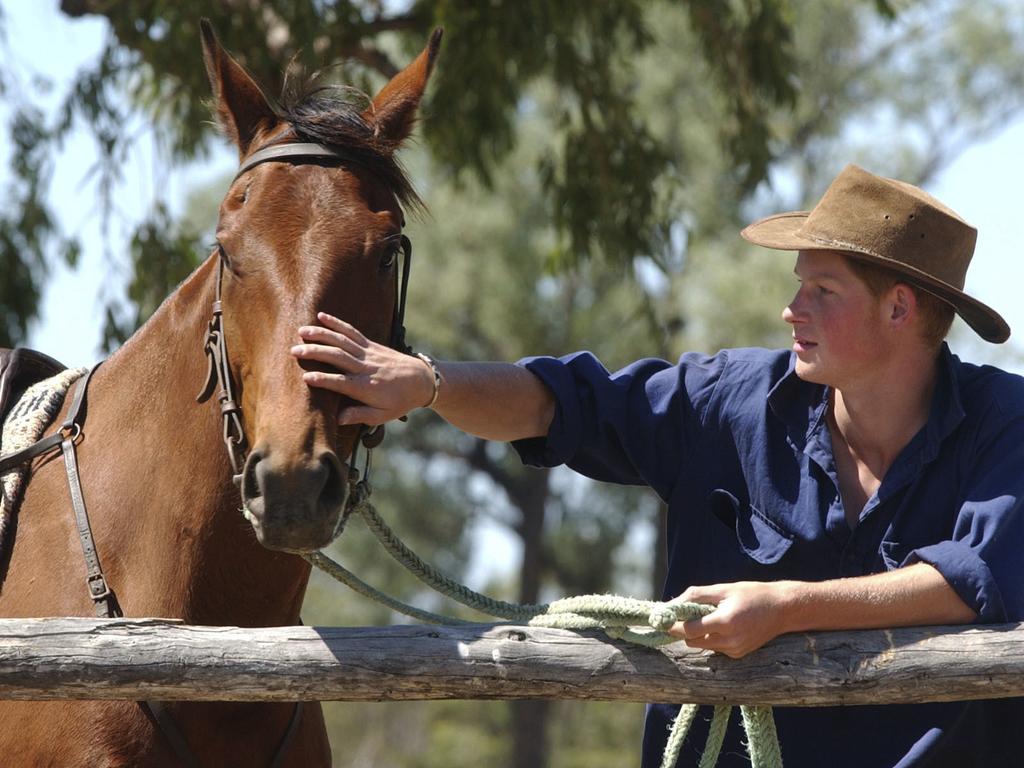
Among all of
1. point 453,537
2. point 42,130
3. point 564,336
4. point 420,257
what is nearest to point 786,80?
point 42,130

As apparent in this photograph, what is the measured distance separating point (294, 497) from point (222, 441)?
1.70 ft

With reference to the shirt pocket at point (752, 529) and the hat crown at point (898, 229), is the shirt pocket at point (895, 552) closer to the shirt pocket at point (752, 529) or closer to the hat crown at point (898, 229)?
the shirt pocket at point (752, 529)

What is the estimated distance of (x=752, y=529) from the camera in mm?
3033

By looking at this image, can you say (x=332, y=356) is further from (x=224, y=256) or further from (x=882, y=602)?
(x=882, y=602)

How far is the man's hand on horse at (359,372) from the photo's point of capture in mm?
2480

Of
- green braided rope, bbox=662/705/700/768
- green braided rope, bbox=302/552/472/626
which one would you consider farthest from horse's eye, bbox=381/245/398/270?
green braided rope, bbox=662/705/700/768

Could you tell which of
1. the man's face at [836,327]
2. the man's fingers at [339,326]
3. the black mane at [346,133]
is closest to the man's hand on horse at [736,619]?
the man's face at [836,327]

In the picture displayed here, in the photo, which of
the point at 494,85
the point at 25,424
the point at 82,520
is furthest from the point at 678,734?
the point at 494,85

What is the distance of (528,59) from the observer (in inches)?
301

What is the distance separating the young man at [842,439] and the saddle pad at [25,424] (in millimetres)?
972

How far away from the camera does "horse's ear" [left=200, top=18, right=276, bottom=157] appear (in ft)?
9.73

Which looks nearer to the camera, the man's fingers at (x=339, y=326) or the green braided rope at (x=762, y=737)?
the man's fingers at (x=339, y=326)

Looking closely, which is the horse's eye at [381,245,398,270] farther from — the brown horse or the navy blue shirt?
the navy blue shirt

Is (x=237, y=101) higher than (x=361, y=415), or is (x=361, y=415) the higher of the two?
(x=237, y=101)
